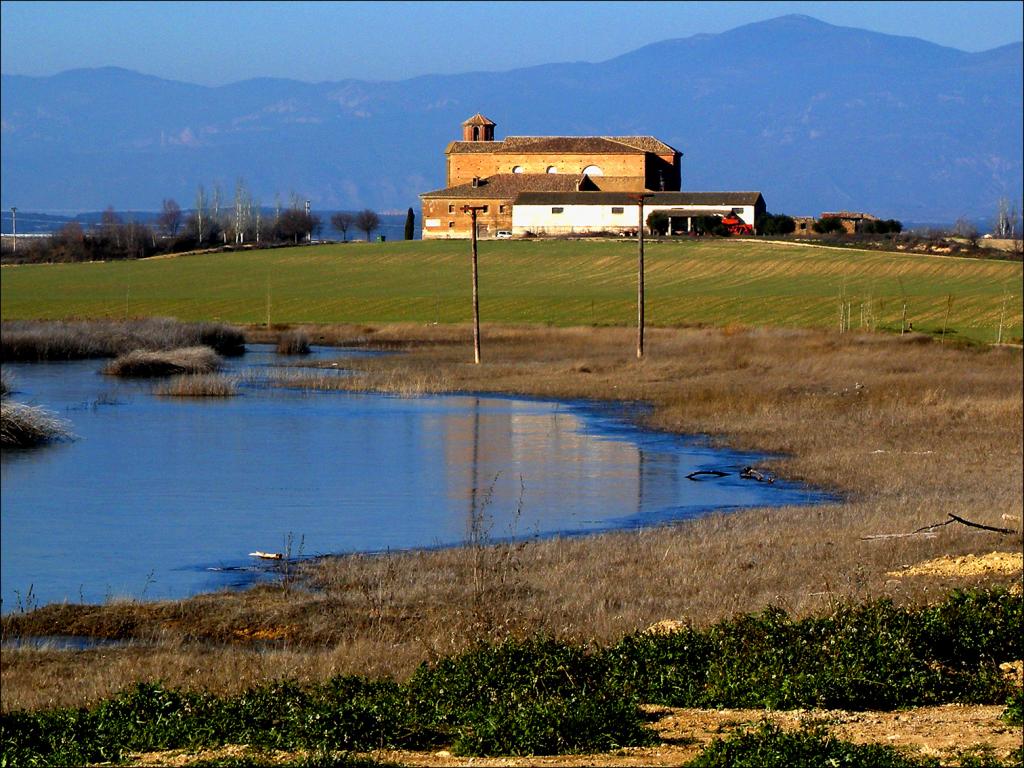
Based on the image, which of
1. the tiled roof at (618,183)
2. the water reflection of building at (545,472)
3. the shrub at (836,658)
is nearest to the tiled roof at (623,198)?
the tiled roof at (618,183)

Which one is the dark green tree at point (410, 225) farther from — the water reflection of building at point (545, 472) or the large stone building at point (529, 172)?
the water reflection of building at point (545, 472)

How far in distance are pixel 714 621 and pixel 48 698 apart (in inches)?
210

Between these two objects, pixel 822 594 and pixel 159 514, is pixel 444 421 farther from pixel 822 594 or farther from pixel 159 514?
pixel 822 594

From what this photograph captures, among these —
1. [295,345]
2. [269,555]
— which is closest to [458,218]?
[295,345]

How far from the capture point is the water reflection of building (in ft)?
73.7

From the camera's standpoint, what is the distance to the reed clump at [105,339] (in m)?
54.9

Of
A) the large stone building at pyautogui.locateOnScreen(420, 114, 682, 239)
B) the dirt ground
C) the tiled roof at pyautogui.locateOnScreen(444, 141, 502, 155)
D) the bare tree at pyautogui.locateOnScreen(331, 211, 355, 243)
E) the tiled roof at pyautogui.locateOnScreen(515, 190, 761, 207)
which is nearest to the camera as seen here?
the dirt ground

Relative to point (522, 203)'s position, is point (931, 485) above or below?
below

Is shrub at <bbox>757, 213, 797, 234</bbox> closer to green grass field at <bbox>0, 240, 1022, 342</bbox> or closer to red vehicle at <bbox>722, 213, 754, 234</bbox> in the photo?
red vehicle at <bbox>722, 213, 754, 234</bbox>

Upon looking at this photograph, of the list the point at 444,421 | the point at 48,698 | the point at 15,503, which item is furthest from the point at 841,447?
the point at 48,698

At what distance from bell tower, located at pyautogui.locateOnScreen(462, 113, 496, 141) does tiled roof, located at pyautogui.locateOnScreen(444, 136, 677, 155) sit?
4400mm

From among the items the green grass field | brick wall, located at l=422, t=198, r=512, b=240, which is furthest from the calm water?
brick wall, located at l=422, t=198, r=512, b=240

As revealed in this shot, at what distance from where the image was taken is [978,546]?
15398 millimetres

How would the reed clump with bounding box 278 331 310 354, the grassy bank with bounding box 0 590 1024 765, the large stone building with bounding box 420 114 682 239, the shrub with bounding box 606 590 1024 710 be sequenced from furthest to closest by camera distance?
the large stone building with bounding box 420 114 682 239 → the reed clump with bounding box 278 331 310 354 → the shrub with bounding box 606 590 1024 710 → the grassy bank with bounding box 0 590 1024 765
